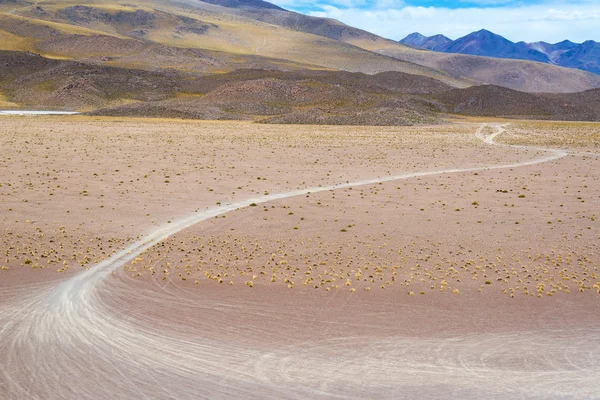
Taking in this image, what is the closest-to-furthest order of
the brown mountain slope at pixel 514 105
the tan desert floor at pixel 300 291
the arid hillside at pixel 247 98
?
the tan desert floor at pixel 300 291 < the arid hillside at pixel 247 98 < the brown mountain slope at pixel 514 105

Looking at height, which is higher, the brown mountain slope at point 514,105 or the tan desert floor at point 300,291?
the brown mountain slope at point 514,105

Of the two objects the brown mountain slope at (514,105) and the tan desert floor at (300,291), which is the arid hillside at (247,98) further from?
the tan desert floor at (300,291)

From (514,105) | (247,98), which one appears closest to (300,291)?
(247,98)

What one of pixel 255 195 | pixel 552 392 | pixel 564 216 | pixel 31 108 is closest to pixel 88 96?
pixel 31 108

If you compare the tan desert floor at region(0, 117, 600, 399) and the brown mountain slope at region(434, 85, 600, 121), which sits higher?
the brown mountain slope at region(434, 85, 600, 121)

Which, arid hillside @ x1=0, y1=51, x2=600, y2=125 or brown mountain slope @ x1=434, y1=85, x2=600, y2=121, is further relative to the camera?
brown mountain slope @ x1=434, y1=85, x2=600, y2=121

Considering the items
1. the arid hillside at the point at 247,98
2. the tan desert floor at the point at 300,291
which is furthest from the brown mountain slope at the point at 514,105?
the tan desert floor at the point at 300,291

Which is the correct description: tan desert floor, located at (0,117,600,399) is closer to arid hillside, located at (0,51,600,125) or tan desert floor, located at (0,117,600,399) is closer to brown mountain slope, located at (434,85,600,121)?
arid hillside, located at (0,51,600,125)

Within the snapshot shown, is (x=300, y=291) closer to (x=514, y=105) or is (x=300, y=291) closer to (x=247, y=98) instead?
(x=247, y=98)

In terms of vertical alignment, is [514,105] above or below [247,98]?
above

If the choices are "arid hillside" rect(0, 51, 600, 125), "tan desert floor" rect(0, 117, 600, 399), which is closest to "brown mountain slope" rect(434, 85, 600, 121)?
"arid hillside" rect(0, 51, 600, 125)
